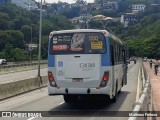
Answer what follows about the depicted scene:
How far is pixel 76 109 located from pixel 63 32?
10.1 feet

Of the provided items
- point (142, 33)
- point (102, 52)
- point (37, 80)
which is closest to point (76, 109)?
point (102, 52)

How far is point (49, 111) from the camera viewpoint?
1598 cm

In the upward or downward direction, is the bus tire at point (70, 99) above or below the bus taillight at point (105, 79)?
below

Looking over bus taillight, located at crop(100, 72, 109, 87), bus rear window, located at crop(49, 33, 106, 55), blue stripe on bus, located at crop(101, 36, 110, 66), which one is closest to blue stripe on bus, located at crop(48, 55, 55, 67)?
bus rear window, located at crop(49, 33, 106, 55)

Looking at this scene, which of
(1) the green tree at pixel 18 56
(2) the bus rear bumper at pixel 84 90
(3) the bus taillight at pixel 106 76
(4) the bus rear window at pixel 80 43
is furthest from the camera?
(1) the green tree at pixel 18 56

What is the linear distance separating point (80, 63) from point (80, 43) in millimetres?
808

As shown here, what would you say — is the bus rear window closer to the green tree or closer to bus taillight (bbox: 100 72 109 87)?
bus taillight (bbox: 100 72 109 87)

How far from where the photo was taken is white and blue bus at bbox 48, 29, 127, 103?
15.9 metres

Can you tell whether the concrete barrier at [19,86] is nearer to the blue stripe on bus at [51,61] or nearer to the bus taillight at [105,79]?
the blue stripe on bus at [51,61]

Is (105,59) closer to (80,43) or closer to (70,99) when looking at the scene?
(80,43)

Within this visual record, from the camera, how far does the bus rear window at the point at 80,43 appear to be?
16.2 metres

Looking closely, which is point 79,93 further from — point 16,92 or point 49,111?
point 16,92

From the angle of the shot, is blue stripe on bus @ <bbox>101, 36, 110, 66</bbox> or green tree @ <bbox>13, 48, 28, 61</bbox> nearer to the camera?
blue stripe on bus @ <bbox>101, 36, 110, 66</bbox>

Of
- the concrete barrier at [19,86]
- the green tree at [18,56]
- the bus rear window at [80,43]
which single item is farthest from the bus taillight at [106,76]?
the green tree at [18,56]
